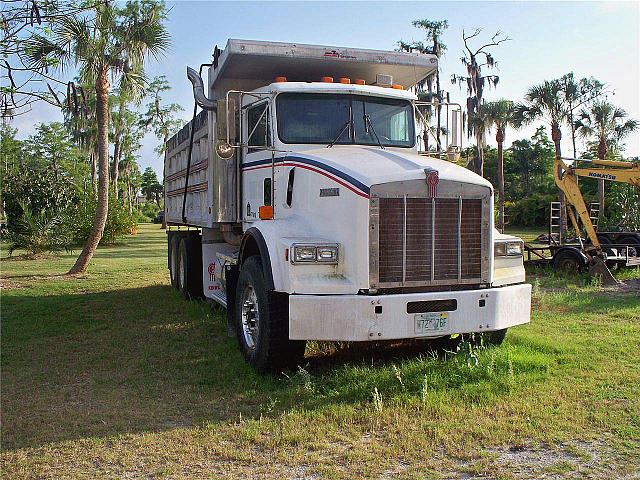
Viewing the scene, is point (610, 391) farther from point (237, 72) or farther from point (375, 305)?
point (237, 72)

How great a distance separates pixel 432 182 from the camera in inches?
235

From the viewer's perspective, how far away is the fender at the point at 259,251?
243 inches

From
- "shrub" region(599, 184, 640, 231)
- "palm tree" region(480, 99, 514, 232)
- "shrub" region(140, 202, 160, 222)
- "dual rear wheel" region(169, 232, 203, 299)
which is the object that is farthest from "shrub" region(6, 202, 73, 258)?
"shrub" region(140, 202, 160, 222)

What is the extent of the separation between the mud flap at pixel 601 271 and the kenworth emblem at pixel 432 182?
8756 mm

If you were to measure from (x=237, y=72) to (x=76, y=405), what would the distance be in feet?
14.8

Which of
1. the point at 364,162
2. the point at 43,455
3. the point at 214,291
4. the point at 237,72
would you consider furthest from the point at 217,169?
the point at 43,455

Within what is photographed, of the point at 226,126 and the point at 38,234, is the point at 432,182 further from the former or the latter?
the point at 38,234

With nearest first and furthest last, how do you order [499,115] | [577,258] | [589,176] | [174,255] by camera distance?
[174,255] → [577,258] → [589,176] → [499,115]

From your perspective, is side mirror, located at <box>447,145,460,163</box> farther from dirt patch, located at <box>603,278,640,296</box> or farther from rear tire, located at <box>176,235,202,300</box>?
dirt patch, located at <box>603,278,640,296</box>

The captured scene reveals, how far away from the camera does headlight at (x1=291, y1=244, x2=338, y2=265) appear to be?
231 inches

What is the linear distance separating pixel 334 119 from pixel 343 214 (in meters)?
1.73

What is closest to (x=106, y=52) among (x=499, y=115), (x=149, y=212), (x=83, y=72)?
(x=83, y=72)

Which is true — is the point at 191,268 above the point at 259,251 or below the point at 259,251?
below

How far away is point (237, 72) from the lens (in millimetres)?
8445
